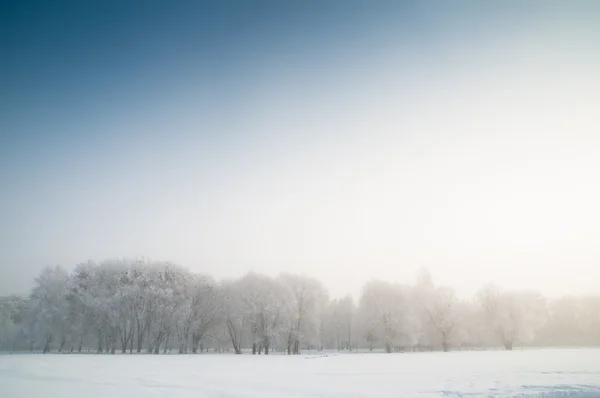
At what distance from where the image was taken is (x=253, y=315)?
82250mm

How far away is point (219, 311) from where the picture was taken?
87.5 metres

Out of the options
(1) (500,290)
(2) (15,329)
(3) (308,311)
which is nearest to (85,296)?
(2) (15,329)

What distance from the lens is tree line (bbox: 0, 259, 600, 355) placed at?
259ft

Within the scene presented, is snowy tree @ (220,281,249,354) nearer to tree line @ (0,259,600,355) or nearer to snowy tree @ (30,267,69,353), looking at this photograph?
tree line @ (0,259,600,355)

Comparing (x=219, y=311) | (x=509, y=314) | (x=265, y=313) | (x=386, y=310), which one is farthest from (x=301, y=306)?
(x=509, y=314)

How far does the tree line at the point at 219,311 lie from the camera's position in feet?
259

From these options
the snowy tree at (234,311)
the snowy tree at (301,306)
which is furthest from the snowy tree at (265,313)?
Result: the snowy tree at (301,306)

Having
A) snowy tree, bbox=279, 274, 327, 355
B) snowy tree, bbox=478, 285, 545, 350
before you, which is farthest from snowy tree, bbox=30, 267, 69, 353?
snowy tree, bbox=478, 285, 545, 350

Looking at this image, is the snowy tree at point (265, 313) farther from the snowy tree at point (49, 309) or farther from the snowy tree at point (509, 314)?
the snowy tree at point (509, 314)

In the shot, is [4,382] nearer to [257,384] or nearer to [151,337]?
[257,384]

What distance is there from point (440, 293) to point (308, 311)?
3673cm

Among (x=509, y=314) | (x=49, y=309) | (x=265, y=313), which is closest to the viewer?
(x=49, y=309)

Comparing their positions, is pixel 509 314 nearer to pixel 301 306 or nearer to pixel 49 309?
pixel 301 306

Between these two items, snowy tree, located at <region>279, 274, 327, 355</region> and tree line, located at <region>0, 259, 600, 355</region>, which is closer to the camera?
tree line, located at <region>0, 259, 600, 355</region>
